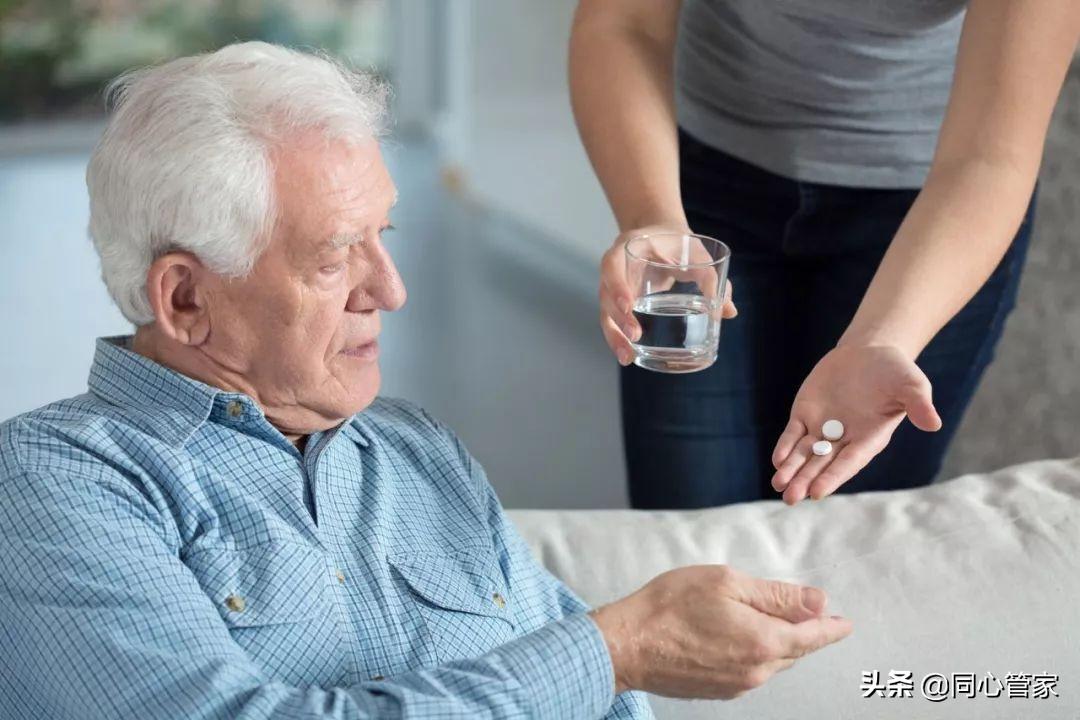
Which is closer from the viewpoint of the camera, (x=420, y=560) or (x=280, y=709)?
(x=280, y=709)

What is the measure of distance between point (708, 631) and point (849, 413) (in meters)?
0.30

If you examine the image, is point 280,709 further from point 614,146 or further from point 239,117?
point 614,146

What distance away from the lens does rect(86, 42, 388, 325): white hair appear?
1.42 metres

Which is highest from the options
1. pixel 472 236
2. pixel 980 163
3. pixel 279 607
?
pixel 980 163

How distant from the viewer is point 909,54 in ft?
6.03

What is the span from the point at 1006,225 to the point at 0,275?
391 centimetres

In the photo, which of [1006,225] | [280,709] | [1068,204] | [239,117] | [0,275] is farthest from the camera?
[0,275]

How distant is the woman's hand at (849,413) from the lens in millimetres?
1407

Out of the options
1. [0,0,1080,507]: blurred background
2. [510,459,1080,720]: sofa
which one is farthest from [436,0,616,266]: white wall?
[510,459,1080,720]: sofa

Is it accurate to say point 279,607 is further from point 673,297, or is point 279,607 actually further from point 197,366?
point 673,297

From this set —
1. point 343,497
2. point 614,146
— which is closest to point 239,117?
point 343,497

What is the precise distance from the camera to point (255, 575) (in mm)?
1398

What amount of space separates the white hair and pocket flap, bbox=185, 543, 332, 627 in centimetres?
29

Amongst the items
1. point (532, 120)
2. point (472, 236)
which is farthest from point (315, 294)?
point (472, 236)
